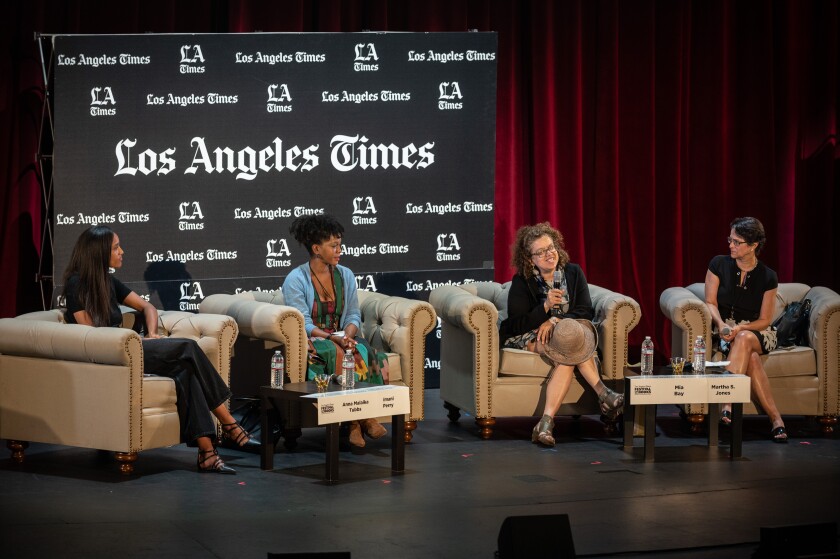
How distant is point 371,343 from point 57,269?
1888 mm

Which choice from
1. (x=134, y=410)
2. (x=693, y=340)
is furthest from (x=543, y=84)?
(x=134, y=410)

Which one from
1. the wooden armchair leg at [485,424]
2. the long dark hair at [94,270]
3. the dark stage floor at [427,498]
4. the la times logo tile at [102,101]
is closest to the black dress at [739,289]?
the dark stage floor at [427,498]

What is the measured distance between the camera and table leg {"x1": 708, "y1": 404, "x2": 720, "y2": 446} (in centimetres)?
611

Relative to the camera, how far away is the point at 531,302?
6426 mm

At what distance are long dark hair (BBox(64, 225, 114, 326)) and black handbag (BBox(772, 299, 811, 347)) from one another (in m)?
3.52

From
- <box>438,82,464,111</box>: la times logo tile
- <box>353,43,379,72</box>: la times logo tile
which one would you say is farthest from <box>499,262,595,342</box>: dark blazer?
<box>353,43,379,72</box>: la times logo tile

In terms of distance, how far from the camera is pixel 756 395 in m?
6.38

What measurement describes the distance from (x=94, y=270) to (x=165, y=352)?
1.73ft

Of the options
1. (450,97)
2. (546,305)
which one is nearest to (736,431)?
(546,305)

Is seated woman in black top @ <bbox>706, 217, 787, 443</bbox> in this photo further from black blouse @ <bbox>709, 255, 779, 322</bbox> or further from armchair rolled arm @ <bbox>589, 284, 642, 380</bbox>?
armchair rolled arm @ <bbox>589, 284, 642, 380</bbox>

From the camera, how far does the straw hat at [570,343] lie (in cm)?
615

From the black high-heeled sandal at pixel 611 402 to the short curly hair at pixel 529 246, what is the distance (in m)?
0.72

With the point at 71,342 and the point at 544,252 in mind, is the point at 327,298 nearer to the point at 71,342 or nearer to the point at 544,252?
the point at 544,252

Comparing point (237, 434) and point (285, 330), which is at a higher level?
point (285, 330)
